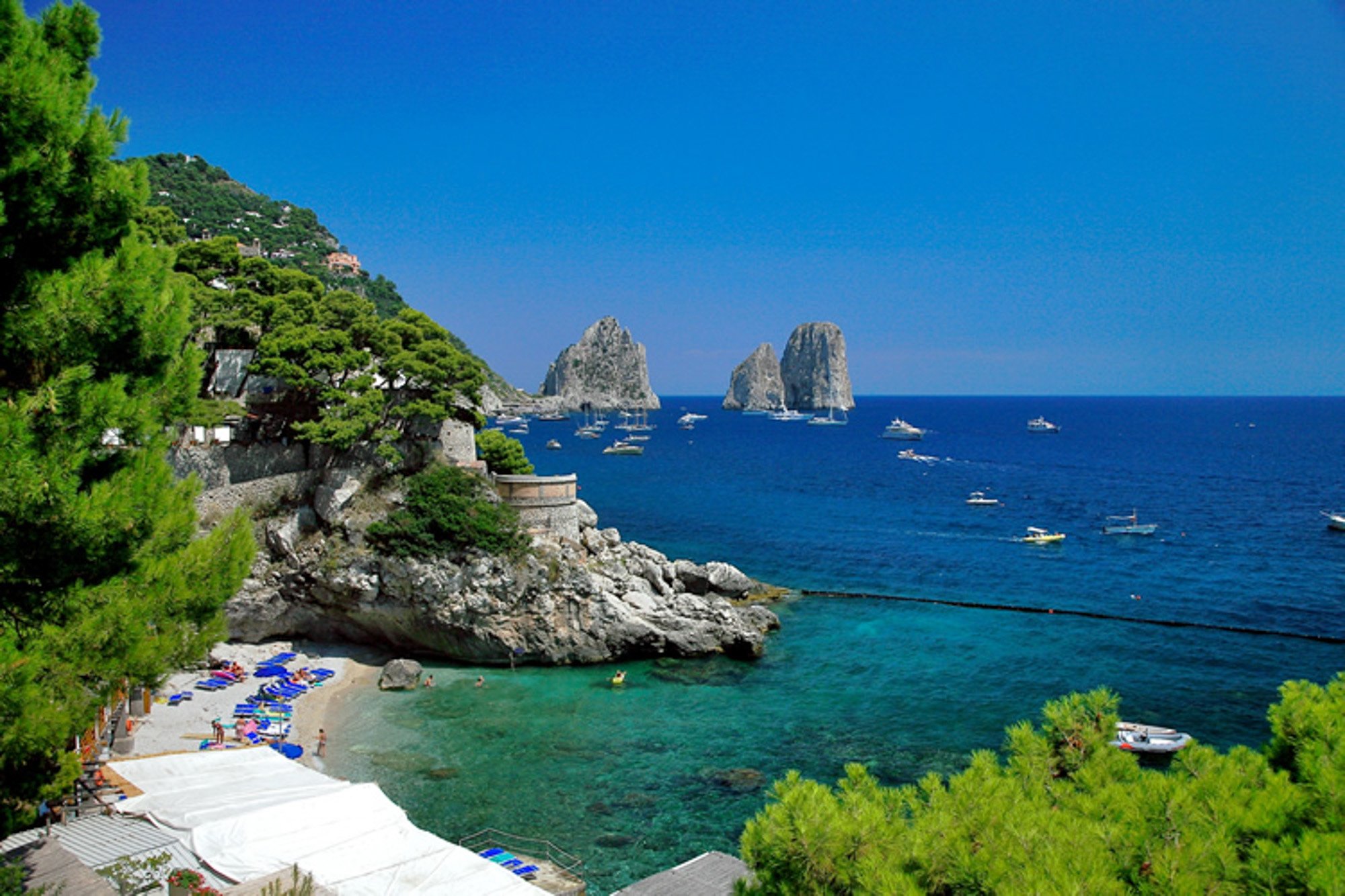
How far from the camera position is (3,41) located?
6043 mm

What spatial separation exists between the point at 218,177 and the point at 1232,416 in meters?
195

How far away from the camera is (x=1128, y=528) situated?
44.1 meters

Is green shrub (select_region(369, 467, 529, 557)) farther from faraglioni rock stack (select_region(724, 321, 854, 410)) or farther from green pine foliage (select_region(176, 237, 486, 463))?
faraglioni rock stack (select_region(724, 321, 854, 410))

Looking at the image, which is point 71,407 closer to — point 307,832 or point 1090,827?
point 1090,827

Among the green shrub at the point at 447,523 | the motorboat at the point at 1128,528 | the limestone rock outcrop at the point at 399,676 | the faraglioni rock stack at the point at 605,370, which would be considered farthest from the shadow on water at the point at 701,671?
the faraglioni rock stack at the point at 605,370

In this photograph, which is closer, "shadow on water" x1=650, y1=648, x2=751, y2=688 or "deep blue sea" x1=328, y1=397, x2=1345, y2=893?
"deep blue sea" x1=328, y1=397, x2=1345, y2=893

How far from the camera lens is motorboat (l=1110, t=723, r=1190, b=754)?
62.3 feet

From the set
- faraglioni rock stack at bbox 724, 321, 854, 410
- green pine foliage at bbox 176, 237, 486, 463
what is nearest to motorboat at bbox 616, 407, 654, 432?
faraglioni rock stack at bbox 724, 321, 854, 410

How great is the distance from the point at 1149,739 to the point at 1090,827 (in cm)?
1678

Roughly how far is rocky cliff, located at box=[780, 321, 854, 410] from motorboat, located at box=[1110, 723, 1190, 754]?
164m

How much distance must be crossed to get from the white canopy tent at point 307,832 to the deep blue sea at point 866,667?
3554 millimetres

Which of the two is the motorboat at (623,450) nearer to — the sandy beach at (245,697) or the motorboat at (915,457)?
the motorboat at (915,457)

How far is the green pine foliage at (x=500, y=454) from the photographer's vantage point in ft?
102

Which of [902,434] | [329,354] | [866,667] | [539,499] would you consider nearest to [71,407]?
[329,354]
